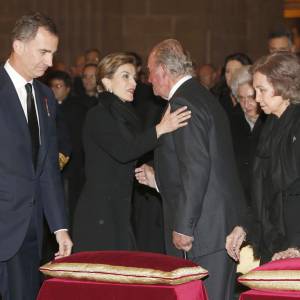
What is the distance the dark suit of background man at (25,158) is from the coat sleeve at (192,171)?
68 cm

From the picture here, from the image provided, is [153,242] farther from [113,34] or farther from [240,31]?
[240,31]

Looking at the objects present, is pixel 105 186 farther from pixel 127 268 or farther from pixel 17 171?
pixel 127 268

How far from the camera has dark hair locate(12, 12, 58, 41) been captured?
5.36 metres

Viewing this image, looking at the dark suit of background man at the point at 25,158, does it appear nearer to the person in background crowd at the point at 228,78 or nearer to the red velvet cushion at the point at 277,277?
the red velvet cushion at the point at 277,277

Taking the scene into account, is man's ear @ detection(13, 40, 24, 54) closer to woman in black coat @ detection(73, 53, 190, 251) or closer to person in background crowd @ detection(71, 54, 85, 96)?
woman in black coat @ detection(73, 53, 190, 251)

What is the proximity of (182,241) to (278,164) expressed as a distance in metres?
0.75

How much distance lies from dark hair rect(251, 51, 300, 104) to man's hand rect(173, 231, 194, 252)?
0.94m

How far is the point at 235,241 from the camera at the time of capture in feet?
18.0

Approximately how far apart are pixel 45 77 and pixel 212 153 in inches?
212

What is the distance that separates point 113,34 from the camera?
50.5ft

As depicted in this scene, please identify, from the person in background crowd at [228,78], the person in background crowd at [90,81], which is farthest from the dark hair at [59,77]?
the person in background crowd at [228,78]

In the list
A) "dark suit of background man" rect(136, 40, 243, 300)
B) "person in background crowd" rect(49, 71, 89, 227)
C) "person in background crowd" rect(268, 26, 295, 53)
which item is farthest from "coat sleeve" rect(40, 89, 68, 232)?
"person in background crowd" rect(49, 71, 89, 227)

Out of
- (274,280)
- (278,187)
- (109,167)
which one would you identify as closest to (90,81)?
(109,167)

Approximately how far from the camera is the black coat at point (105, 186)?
6426 mm
